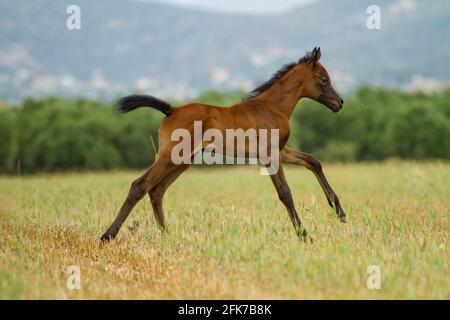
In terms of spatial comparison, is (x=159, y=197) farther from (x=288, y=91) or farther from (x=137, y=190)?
(x=288, y=91)

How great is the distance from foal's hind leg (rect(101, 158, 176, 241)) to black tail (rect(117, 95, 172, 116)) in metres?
0.64

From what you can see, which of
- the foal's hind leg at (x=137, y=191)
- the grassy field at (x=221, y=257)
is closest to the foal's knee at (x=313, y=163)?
the grassy field at (x=221, y=257)

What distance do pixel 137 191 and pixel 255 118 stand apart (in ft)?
5.73

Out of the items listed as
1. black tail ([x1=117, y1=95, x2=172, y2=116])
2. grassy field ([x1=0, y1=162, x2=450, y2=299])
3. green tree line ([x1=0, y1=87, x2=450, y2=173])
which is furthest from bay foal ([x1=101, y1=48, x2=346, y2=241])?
green tree line ([x1=0, y1=87, x2=450, y2=173])

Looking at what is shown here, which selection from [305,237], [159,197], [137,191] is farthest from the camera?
[159,197]

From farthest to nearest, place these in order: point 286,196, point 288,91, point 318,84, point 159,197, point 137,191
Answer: point 318,84 < point 288,91 < point 159,197 < point 286,196 < point 137,191

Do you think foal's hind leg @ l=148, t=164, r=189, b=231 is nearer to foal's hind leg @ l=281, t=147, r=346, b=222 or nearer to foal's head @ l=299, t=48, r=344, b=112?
foal's hind leg @ l=281, t=147, r=346, b=222

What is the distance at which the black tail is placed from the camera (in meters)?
7.02

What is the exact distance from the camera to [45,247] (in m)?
6.95

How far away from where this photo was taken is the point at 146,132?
56094 millimetres

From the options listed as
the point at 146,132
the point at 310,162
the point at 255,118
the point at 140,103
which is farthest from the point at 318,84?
the point at 146,132

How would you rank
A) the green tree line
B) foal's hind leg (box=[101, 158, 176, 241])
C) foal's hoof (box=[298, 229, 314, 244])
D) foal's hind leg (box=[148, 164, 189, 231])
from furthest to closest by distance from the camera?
the green tree line → foal's hind leg (box=[148, 164, 189, 231]) → foal's hind leg (box=[101, 158, 176, 241]) → foal's hoof (box=[298, 229, 314, 244])

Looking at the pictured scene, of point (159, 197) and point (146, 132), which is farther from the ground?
point (146, 132)
